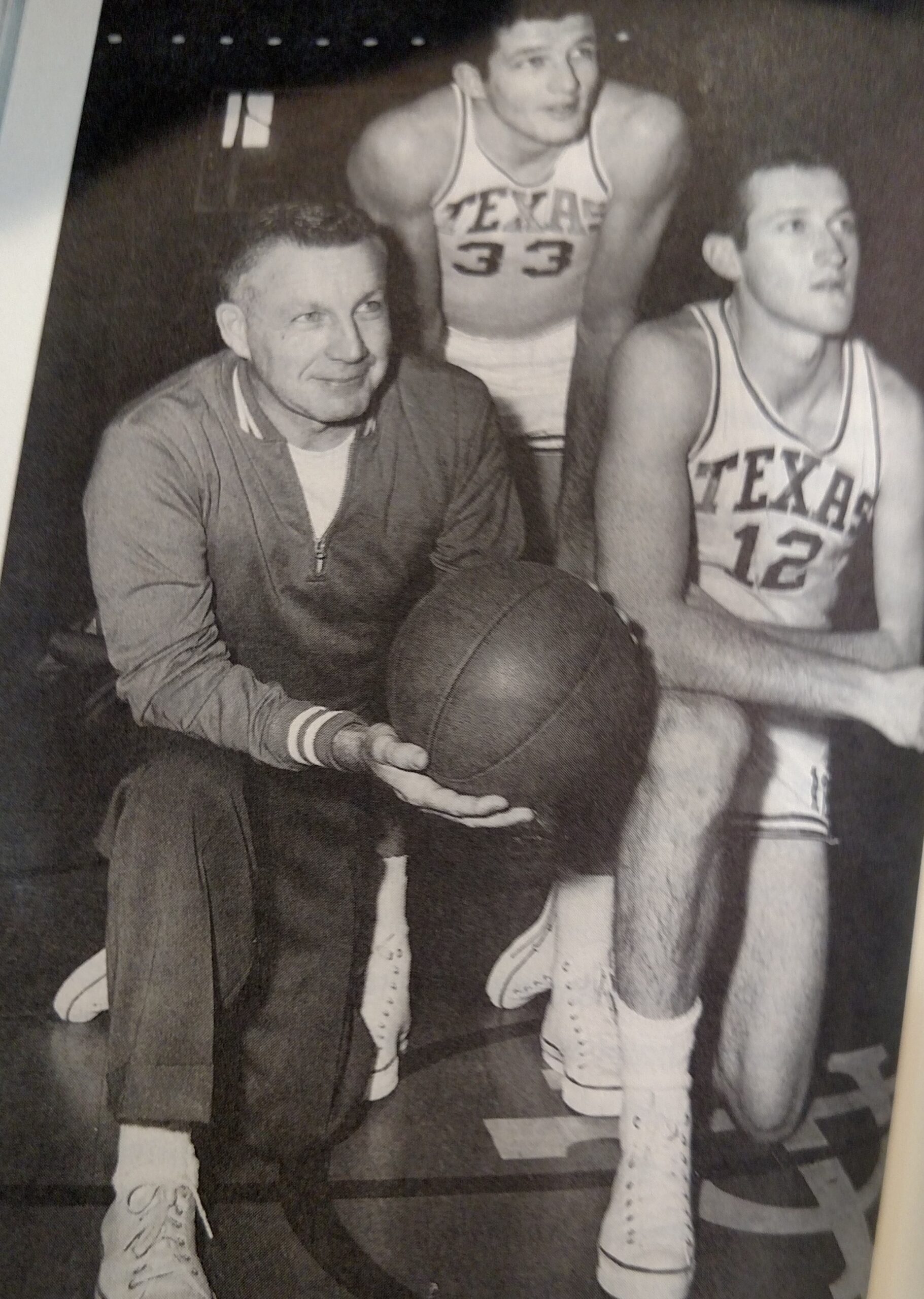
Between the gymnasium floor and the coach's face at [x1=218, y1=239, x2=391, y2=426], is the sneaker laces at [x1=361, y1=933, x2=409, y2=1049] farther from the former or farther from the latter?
the coach's face at [x1=218, y1=239, x2=391, y2=426]

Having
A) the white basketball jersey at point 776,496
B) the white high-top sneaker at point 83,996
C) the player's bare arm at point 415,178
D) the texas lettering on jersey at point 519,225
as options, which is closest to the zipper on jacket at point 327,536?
the player's bare arm at point 415,178

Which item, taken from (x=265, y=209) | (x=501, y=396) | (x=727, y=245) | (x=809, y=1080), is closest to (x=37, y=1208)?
(x=809, y=1080)

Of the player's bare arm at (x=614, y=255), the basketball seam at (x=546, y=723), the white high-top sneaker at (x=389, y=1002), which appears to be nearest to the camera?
the basketball seam at (x=546, y=723)

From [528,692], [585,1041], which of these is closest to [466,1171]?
[585,1041]

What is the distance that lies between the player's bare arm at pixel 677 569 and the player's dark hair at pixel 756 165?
15 cm

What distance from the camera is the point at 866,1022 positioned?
54.9 inches

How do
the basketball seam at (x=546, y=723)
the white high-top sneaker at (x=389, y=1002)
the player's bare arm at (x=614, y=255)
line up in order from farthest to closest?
the player's bare arm at (x=614, y=255)
the white high-top sneaker at (x=389, y=1002)
the basketball seam at (x=546, y=723)

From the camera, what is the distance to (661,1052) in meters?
1.42

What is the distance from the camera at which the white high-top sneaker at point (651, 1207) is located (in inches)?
53.3

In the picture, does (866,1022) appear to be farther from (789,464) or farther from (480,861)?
(789,464)

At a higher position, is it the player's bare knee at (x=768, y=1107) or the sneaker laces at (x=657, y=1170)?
the player's bare knee at (x=768, y=1107)

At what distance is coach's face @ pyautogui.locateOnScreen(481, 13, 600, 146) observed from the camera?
5.19 feet

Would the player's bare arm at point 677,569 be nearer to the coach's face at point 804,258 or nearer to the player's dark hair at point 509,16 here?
the coach's face at point 804,258

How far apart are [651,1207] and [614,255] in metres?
1.14
